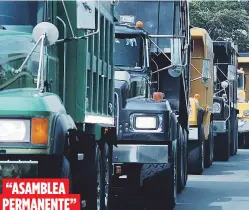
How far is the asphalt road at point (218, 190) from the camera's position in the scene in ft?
51.5

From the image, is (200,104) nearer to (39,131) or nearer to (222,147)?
(222,147)

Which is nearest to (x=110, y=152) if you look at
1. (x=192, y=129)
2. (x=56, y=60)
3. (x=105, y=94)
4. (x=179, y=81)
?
(x=105, y=94)

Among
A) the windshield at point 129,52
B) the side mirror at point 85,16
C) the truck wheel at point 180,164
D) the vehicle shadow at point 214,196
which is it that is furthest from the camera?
the truck wheel at point 180,164

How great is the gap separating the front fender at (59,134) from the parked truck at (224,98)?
59.5 feet

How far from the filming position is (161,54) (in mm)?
17141

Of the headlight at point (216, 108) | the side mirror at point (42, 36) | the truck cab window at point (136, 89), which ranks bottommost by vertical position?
the headlight at point (216, 108)

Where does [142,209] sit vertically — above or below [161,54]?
below

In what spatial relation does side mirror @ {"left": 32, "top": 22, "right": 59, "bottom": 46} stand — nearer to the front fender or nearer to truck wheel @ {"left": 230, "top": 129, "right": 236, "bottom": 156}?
the front fender

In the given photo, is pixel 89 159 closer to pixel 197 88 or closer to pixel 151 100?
pixel 151 100

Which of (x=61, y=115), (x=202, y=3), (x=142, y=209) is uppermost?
(x=202, y=3)

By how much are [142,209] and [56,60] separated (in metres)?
5.50

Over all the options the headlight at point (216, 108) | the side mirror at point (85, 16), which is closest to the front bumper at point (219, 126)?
the headlight at point (216, 108)

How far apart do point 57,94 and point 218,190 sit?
8.80 meters

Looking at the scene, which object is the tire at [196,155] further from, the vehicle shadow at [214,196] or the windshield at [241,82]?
the windshield at [241,82]
